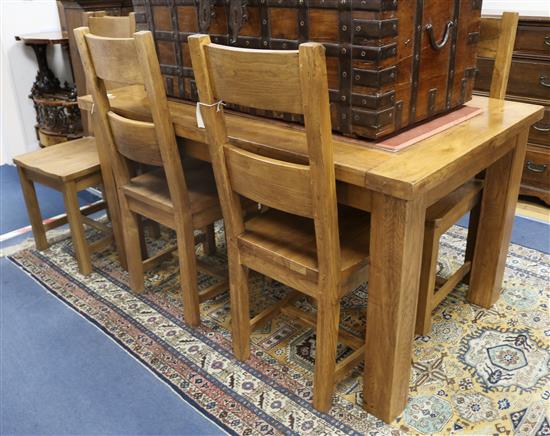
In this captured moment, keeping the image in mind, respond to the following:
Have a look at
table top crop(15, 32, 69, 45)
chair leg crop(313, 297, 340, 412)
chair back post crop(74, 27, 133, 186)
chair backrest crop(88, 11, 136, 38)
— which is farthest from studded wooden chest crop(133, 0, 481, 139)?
table top crop(15, 32, 69, 45)

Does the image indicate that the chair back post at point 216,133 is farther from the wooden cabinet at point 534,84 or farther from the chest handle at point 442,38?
the wooden cabinet at point 534,84

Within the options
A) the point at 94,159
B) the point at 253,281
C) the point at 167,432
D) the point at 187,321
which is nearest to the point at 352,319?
the point at 253,281

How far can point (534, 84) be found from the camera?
279 cm

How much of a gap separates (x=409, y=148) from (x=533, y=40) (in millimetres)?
1742

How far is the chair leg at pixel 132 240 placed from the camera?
2139mm

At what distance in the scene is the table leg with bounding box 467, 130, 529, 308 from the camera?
185 centimetres

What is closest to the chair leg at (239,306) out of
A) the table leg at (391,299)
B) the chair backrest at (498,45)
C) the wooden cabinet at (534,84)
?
the table leg at (391,299)

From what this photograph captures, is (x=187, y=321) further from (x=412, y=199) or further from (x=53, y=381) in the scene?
(x=412, y=199)

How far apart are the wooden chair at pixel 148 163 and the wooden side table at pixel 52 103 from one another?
1755mm

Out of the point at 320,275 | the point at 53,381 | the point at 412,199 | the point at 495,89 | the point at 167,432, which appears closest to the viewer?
the point at 412,199

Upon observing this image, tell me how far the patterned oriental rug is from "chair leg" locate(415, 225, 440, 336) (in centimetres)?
6

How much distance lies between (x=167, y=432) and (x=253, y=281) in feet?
2.87

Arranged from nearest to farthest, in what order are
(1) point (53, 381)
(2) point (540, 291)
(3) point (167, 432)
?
(3) point (167, 432) < (1) point (53, 381) < (2) point (540, 291)

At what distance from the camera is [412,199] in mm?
1231
